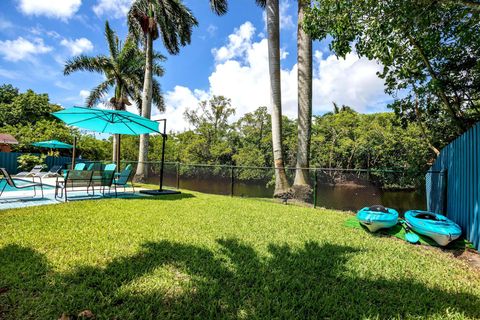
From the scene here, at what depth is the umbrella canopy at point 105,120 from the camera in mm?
6980

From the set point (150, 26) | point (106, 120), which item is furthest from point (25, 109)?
point (106, 120)

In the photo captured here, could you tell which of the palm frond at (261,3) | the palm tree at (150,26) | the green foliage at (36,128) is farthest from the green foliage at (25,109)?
the palm frond at (261,3)

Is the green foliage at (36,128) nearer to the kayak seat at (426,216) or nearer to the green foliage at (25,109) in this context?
the green foliage at (25,109)

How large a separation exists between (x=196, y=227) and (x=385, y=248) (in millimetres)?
3156

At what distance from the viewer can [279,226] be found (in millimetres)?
4984

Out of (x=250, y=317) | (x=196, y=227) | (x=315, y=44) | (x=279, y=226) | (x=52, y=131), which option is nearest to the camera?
(x=250, y=317)

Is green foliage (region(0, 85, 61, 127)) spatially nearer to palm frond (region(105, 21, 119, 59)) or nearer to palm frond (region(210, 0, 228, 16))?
palm frond (region(105, 21, 119, 59))

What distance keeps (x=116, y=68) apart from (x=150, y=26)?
15.7 ft

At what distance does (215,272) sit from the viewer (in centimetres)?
285

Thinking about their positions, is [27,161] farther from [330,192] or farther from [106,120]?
[330,192]

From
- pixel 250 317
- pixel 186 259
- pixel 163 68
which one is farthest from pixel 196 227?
pixel 163 68

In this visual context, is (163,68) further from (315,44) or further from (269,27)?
(315,44)

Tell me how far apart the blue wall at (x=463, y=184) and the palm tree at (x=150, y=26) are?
11901 millimetres

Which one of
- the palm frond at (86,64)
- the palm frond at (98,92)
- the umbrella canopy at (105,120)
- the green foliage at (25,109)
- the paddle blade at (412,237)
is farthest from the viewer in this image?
the green foliage at (25,109)
